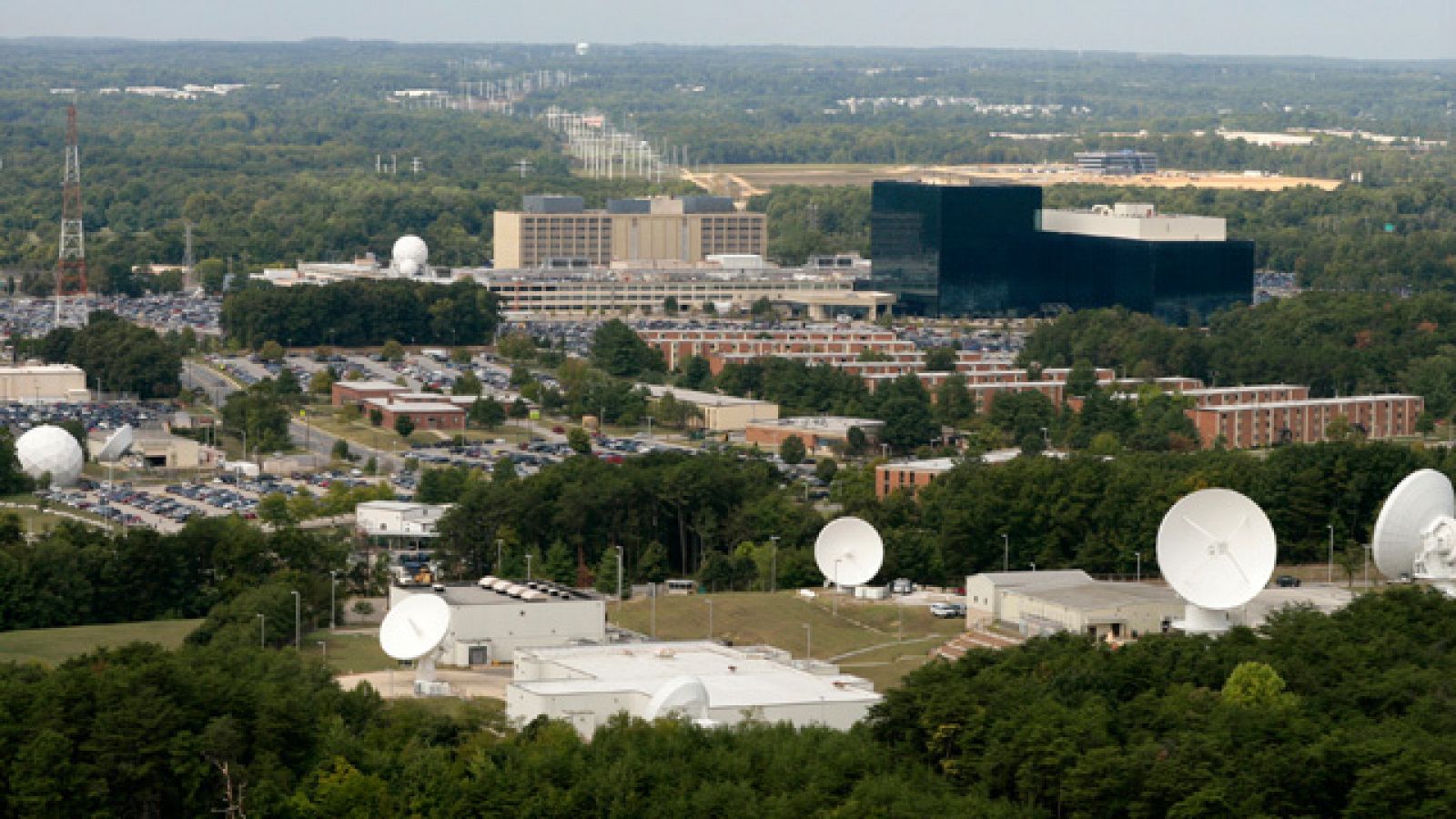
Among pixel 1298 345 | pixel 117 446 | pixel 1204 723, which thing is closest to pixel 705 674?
pixel 1204 723

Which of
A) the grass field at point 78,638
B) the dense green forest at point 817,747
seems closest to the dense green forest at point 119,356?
the grass field at point 78,638

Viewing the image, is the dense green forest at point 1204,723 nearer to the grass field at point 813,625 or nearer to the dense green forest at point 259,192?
the grass field at point 813,625

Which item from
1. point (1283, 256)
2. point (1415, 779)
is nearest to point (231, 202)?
point (1283, 256)

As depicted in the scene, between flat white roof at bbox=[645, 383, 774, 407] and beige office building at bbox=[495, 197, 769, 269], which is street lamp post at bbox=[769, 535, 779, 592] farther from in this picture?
beige office building at bbox=[495, 197, 769, 269]

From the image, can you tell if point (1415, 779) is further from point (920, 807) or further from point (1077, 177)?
point (1077, 177)

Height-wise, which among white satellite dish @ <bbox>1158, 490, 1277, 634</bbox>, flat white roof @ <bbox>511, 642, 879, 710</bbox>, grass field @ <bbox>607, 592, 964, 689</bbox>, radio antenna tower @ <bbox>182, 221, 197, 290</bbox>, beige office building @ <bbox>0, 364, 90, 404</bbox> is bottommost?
radio antenna tower @ <bbox>182, 221, 197, 290</bbox>

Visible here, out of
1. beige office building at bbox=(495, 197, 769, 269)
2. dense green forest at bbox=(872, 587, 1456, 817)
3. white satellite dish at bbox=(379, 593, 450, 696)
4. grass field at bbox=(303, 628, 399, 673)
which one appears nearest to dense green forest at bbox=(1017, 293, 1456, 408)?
beige office building at bbox=(495, 197, 769, 269)

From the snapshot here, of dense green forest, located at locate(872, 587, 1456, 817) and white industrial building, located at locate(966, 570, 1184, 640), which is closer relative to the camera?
dense green forest, located at locate(872, 587, 1456, 817)
